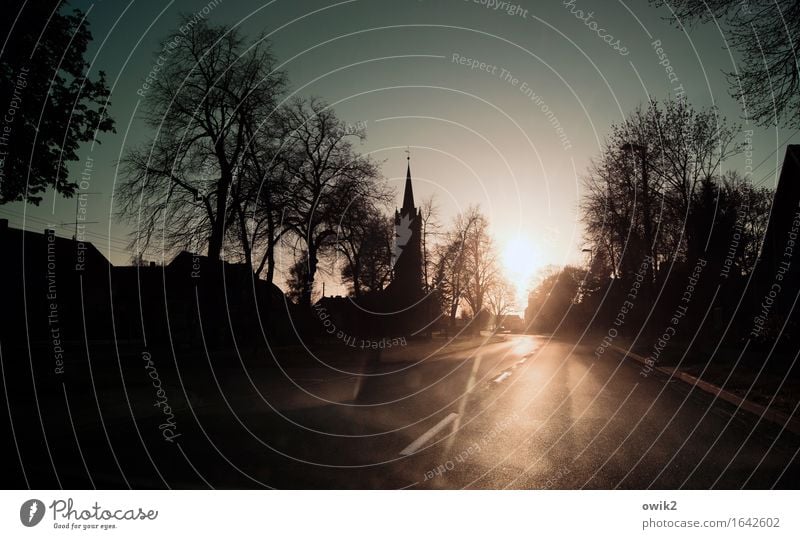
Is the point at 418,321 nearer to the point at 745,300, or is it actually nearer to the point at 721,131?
the point at 745,300

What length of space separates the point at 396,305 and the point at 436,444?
3385cm

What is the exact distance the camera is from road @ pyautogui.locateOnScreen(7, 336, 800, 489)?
5.50 meters

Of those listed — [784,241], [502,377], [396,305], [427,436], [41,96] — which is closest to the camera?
[427,436]

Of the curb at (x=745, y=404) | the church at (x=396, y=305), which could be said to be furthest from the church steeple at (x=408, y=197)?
the curb at (x=745, y=404)

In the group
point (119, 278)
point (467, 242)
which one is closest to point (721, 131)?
point (467, 242)

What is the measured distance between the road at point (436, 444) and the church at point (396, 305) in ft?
90.2

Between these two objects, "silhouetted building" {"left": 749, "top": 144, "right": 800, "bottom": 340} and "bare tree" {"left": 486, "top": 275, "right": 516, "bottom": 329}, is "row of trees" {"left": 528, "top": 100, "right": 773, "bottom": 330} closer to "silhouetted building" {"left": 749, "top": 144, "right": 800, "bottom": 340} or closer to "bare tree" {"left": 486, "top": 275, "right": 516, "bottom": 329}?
"silhouetted building" {"left": 749, "top": 144, "right": 800, "bottom": 340}

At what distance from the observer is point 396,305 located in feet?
135

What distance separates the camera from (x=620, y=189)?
33.4 meters

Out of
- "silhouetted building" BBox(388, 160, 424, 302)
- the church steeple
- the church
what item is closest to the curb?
the church

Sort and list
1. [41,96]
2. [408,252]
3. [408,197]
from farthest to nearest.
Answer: [408,197] → [408,252] → [41,96]

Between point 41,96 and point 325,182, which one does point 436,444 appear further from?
point 325,182

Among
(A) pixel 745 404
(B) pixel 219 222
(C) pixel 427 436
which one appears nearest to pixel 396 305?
(B) pixel 219 222

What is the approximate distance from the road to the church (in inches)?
1082
